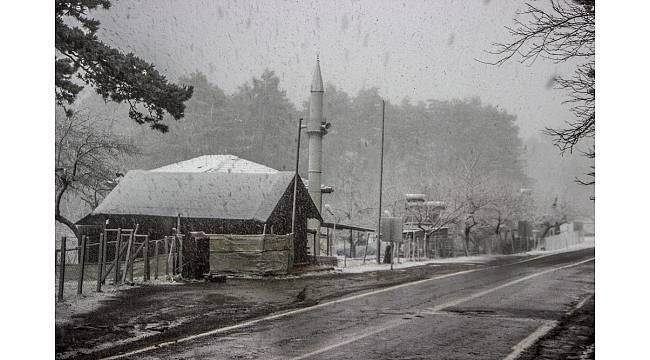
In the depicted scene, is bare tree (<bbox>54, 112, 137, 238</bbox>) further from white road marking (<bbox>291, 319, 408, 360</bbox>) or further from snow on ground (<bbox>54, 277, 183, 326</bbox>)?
white road marking (<bbox>291, 319, 408, 360</bbox>)

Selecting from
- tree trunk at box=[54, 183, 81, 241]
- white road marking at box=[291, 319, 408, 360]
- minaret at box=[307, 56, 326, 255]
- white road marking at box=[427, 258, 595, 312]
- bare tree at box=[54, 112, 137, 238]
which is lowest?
white road marking at box=[291, 319, 408, 360]

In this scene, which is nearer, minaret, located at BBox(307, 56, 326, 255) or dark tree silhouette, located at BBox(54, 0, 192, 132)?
dark tree silhouette, located at BBox(54, 0, 192, 132)

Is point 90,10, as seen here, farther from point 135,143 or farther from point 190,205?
point 190,205

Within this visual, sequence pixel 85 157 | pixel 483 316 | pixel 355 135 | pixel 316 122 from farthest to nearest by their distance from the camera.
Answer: pixel 355 135 < pixel 85 157 < pixel 316 122 < pixel 483 316

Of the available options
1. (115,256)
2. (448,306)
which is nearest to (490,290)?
(448,306)

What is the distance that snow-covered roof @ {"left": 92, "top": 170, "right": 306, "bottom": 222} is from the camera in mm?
9148

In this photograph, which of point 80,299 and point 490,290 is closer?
point 80,299

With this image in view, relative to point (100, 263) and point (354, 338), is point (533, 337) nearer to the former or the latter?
point (354, 338)

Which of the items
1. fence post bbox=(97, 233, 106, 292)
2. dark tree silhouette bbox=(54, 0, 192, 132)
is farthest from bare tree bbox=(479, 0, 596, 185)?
fence post bbox=(97, 233, 106, 292)

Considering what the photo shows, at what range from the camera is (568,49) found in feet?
24.0

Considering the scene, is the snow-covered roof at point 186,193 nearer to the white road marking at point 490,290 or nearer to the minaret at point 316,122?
the minaret at point 316,122

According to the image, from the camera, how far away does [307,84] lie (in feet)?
25.8

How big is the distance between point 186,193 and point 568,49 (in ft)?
16.9

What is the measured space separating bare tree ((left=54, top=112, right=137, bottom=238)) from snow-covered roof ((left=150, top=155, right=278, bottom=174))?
58 centimetres
